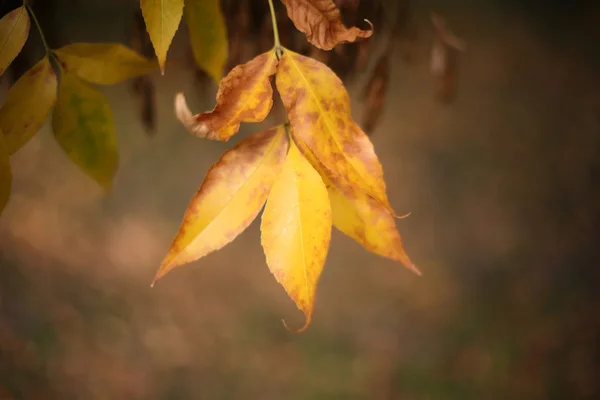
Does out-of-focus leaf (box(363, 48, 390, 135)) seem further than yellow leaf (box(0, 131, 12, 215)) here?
Yes

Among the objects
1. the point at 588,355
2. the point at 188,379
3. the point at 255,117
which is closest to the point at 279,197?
the point at 255,117

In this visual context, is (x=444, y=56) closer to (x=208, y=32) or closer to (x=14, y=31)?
(x=208, y=32)

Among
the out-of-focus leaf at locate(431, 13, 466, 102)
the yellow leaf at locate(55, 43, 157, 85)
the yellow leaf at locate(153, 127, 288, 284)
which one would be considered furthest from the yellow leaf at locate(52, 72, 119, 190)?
the out-of-focus leaf at locate(431, 13, 466, 102)

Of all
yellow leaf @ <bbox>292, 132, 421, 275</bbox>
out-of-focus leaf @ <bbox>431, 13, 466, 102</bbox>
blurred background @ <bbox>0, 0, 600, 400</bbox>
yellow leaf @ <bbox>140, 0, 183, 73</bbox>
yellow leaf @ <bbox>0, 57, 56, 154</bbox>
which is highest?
yellow leaf @ <bbox>140, 0, 183, 73</bbox>

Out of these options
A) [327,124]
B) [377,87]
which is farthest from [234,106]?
[377,87]

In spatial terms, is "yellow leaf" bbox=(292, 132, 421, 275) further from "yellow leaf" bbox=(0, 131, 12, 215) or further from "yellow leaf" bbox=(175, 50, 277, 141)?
"yellow leaf" bbox=(0, 131, 12, 215)

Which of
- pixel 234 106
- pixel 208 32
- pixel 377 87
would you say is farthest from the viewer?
pixel 377 87

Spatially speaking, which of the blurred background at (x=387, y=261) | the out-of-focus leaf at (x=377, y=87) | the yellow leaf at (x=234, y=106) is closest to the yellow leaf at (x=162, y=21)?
the yellow leaf at (x=234, y=106)
